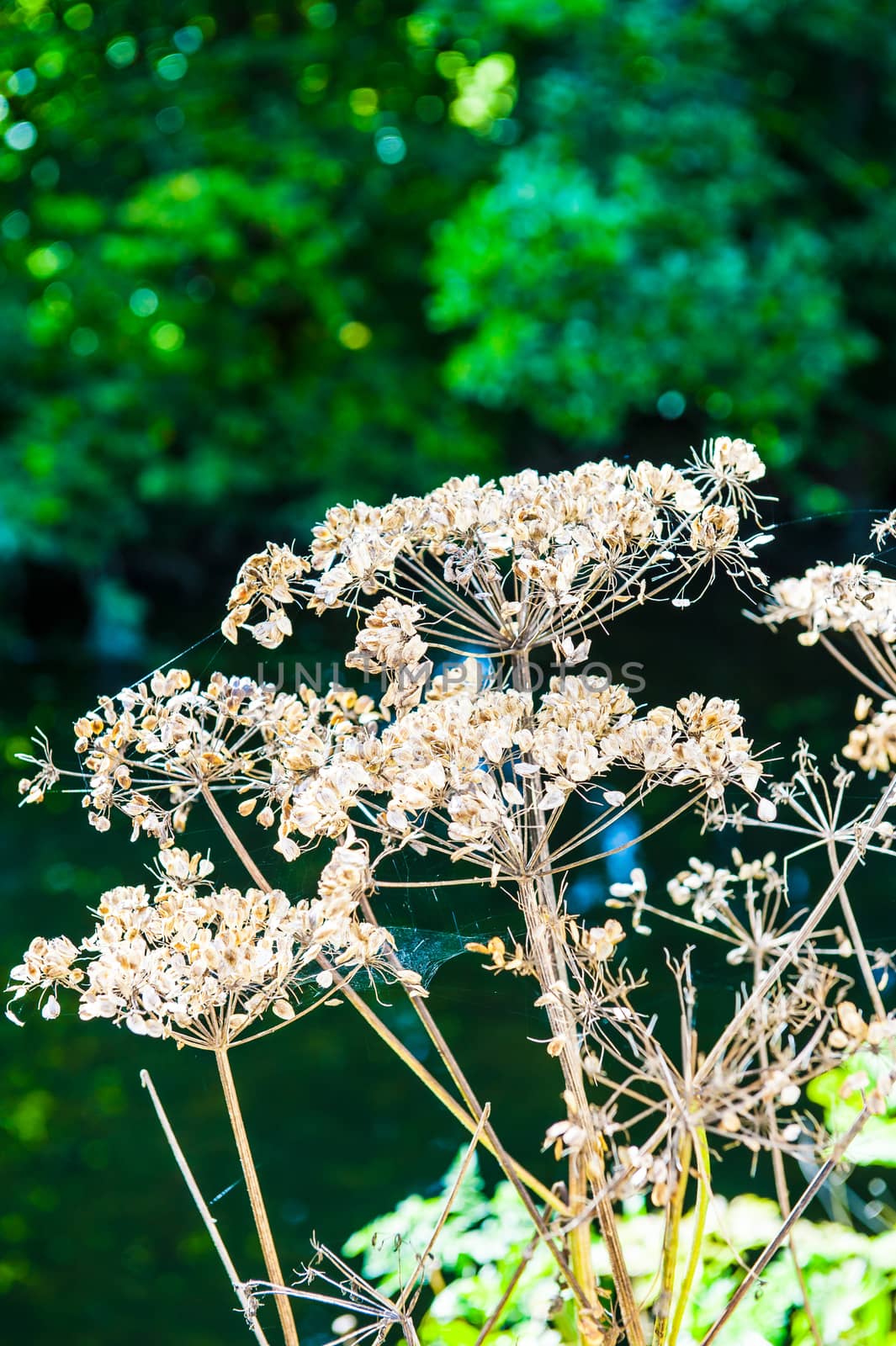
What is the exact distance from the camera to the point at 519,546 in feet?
3.03


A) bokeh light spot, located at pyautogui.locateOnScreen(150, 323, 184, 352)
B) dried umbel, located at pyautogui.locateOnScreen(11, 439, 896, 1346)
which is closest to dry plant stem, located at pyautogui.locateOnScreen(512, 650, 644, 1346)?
dried umbel, located at pyautogui.locateOnScreen(11, 439, 896, 1346)

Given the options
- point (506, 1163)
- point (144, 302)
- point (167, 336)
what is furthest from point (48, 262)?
point (506, 1163)

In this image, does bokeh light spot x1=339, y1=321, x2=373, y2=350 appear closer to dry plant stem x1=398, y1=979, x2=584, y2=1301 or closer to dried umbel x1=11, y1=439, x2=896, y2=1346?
dried umbel x1=11, y1=439, x2=896, y2=1346

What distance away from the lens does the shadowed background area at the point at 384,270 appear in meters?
6.20

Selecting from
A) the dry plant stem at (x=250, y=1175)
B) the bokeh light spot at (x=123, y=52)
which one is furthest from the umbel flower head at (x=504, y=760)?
the bokeh light spot at (x=123, y=52)

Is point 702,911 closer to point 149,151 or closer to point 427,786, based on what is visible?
point 427,786

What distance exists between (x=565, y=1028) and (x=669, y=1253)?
22cm

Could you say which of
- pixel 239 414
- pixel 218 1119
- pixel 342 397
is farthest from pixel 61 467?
pixel 218 1119

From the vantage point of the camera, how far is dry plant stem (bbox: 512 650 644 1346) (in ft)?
2.97

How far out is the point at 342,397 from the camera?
750cm

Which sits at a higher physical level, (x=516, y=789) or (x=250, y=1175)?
(x=516, y=789)

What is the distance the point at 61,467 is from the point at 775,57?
5.09 metres

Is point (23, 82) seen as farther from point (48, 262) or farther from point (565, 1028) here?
point (565, 1028)

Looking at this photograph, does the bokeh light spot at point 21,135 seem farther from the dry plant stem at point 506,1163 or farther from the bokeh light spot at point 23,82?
the dry plant stem at point 506,1163
